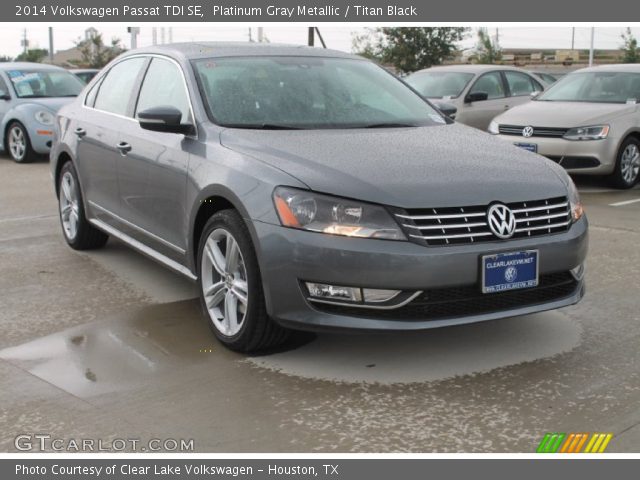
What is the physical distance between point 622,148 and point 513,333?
20.2 ft

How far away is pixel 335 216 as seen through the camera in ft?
13.1

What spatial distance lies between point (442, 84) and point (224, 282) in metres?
9.88

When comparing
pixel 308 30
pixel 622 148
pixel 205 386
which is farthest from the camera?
pixel 308 30

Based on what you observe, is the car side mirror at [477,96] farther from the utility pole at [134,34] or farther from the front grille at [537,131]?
the utility pole at [134,34]

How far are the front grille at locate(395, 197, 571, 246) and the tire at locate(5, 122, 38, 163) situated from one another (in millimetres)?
10497

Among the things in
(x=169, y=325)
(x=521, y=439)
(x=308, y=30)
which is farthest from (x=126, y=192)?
(x=308, y=30)

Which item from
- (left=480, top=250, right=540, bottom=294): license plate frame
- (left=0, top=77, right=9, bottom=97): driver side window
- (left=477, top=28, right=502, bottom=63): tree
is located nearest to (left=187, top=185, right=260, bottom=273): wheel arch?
(left=480, top=250, right=540, bottom=294): license plate frame

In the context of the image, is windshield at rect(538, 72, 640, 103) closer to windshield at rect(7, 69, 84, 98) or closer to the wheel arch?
windshield at rect(7, 69, 84, 98)

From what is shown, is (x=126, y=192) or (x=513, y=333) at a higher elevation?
(x=126, y=192)

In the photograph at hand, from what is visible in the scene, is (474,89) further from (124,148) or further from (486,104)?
(124,148)

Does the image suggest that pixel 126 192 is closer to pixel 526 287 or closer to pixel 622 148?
pixel 526 287

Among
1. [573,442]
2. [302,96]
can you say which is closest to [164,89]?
[302,96]

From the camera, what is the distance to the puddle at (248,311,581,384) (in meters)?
4.18
